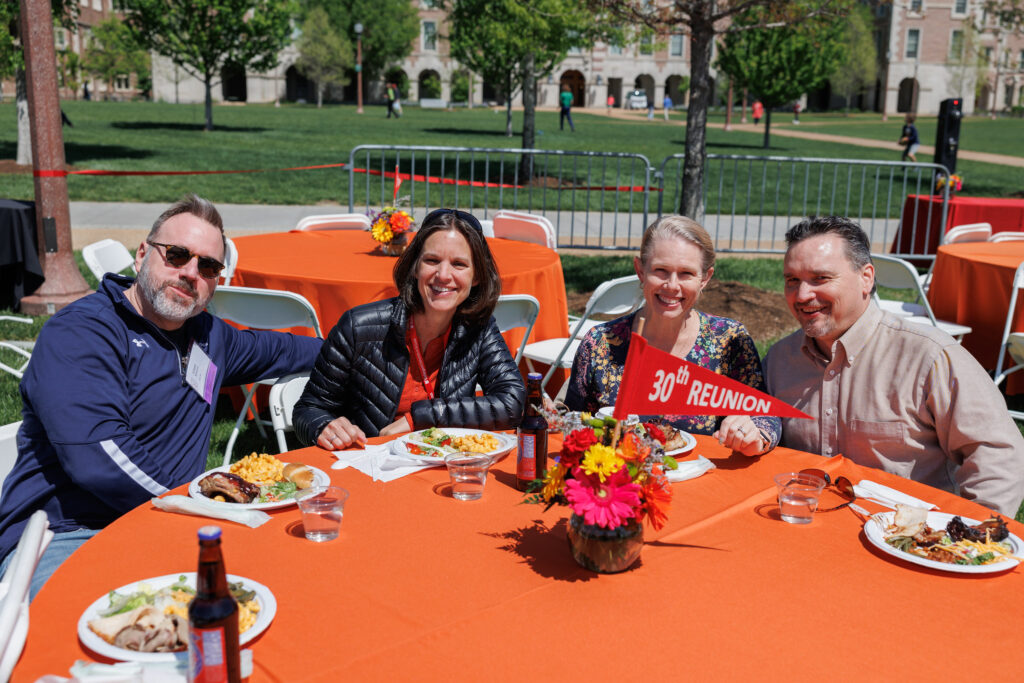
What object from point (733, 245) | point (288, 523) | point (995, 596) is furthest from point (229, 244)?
point (733, 245)

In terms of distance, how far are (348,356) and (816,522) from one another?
1793 mm

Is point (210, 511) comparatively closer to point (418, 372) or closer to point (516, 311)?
point (418, 372)

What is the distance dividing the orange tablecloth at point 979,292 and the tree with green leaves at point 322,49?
57.9 meters

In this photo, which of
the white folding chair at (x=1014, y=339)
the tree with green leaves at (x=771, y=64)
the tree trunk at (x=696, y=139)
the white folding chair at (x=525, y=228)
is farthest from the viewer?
the tree with green leaves at (x=771, y=64)

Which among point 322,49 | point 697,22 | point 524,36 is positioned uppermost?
point 322,49

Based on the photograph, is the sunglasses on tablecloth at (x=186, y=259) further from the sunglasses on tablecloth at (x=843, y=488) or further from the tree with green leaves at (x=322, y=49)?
the tree with green leaves at (x=322, y=49)

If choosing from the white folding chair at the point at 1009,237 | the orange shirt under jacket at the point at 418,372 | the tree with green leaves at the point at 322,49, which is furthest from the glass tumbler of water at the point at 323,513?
the tree with green leaves at the point at 322,49

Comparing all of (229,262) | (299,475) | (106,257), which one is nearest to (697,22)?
(229,262)

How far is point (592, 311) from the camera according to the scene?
16.9ft

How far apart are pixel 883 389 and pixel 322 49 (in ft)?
203

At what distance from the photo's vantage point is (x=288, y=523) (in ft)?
7.38

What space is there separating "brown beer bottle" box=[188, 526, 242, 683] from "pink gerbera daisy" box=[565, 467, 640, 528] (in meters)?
0.73

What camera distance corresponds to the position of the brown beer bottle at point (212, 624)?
1403 mm

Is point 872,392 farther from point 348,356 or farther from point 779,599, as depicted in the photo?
point 348,356
